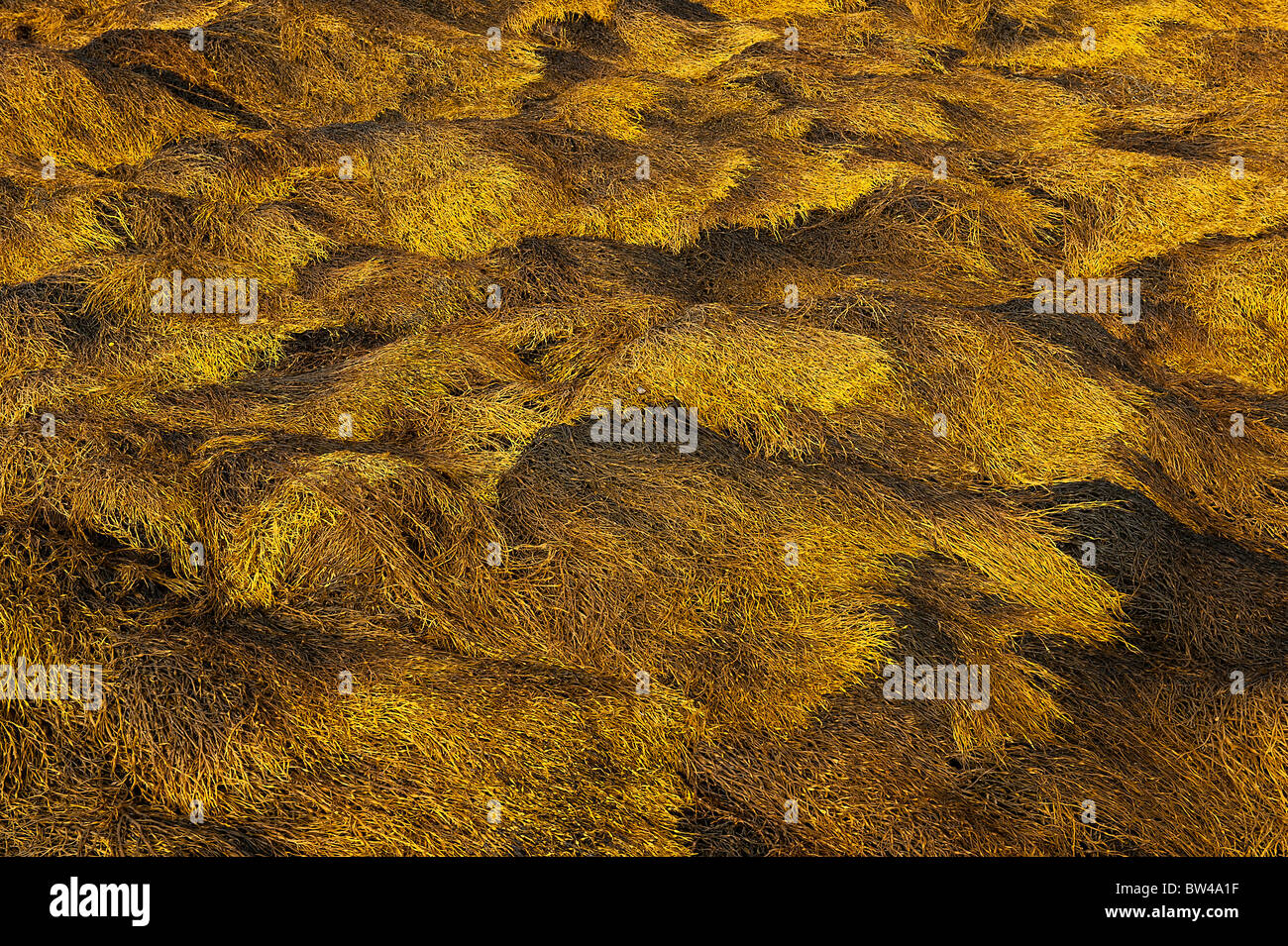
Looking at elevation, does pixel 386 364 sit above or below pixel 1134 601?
above

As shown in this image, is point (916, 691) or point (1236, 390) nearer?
point (916, 691)

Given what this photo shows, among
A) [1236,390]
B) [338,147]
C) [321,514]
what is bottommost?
[321,514]

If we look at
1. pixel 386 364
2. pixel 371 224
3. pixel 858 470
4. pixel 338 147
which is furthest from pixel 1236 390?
pixel 338 147

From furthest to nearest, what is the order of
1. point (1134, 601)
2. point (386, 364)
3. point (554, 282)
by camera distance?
point (554, 282)
point (386, 364)
point (1134, 601)

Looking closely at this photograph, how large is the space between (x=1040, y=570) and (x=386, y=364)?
3.29m

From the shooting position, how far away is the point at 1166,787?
3.02m

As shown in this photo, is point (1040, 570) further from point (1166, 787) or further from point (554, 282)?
point (554, 282)

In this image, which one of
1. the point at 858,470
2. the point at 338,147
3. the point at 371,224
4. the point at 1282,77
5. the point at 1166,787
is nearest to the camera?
the point at 1166,787

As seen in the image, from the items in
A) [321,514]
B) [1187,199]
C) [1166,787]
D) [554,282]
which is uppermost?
[1187,199]

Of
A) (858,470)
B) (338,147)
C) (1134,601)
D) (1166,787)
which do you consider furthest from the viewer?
(338,147)

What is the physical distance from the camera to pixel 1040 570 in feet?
12.0

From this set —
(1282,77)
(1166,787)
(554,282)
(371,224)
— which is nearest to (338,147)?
(371,224)

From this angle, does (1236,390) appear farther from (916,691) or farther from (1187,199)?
(916,691)

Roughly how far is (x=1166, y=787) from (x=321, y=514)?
→ 3.32m
